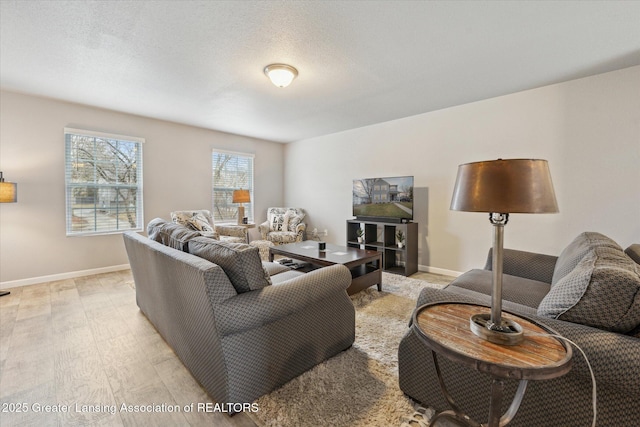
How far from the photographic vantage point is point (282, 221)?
550cm

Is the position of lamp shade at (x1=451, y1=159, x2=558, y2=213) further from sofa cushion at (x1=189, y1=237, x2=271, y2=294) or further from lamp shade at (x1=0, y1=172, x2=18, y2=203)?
lamp shade at (x1=0, y1=172, x2=18, y2=203)

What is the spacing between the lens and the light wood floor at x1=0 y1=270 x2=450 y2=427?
1421mm

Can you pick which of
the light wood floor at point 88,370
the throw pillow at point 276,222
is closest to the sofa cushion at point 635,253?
the light wood floor at point 88,370

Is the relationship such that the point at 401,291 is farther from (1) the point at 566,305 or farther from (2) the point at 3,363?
(2) the point at 3,363

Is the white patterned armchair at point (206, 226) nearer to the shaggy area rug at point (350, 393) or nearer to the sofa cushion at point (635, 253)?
the shaggy area rug at point (350, 393)

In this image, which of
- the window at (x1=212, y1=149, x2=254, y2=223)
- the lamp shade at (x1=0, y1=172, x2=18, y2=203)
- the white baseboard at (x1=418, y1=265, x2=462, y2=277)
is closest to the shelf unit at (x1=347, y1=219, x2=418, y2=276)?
the white baseboard at (x1=418, y1=265, x2=462, y2=277)

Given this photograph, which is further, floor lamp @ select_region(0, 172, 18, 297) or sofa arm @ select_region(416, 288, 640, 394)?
floor lamp @ select_region(0, 172, 18, 297)

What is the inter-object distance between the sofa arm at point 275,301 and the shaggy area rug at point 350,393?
1.38ft

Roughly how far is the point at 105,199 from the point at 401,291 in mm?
4509

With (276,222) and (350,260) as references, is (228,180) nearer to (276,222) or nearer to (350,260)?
(276,222)

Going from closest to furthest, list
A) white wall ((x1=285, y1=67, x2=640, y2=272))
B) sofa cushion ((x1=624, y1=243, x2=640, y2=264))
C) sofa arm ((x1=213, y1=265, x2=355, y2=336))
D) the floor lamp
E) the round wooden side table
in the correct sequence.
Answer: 1. the round wooden side table
2. sofa arm ((x1=213, y1=265, x2=355, y2=336))
3. sofa cushion ((x1=624, y1=243, x2=640, y2=264))
4. white wall ((x1=285, y1=67, x2=640, y2=272))
5. the floor lamp

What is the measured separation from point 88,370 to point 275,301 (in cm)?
146

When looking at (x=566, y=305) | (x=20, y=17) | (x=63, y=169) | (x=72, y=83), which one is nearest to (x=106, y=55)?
(x=20, y=17)

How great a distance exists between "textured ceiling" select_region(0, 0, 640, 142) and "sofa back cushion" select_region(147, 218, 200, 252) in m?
1.54
